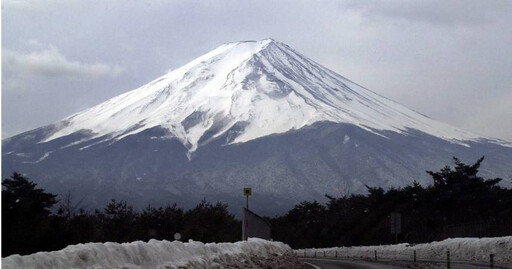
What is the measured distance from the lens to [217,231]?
411 feet

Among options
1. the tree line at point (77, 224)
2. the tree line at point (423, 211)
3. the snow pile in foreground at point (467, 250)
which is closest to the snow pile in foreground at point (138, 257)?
the snow pile in foreground at point (467, 250)

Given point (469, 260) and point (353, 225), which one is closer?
point (469, 260)

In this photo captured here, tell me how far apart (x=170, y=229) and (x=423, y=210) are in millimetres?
39007

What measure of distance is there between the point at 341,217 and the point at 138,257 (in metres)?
130

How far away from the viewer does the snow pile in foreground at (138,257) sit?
34.0 ft

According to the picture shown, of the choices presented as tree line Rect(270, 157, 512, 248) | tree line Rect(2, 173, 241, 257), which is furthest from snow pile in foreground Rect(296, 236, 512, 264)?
tree line Rect(2, 173, 241, 257)

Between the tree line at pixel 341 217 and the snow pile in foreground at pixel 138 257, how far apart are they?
41.7 metres

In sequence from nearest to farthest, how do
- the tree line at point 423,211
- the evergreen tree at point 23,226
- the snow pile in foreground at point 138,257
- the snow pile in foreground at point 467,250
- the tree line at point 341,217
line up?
the snow pile in foreground at point 138,257 < the snow pile in foreground at point 467,250 < the evergreen tree at point 23,226 < the tree line at point 341,217 < the tree line at point 423,211

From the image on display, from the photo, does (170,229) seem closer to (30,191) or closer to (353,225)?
(353,225)

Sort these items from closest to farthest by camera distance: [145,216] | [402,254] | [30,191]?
[402,254], [30,191], [145,216]

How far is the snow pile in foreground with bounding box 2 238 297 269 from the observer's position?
10.4 m

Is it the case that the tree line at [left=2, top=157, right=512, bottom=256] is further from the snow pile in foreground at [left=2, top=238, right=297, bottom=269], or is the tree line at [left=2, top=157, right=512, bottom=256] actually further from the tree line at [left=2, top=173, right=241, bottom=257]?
the snow pile in foreground at [left=2, top=238, right=297, bottom=269]

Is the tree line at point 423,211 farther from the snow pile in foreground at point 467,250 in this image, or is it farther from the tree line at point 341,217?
the snow pile in foreground at point 467,250

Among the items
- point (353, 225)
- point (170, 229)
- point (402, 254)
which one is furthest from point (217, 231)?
point (402, 254)
